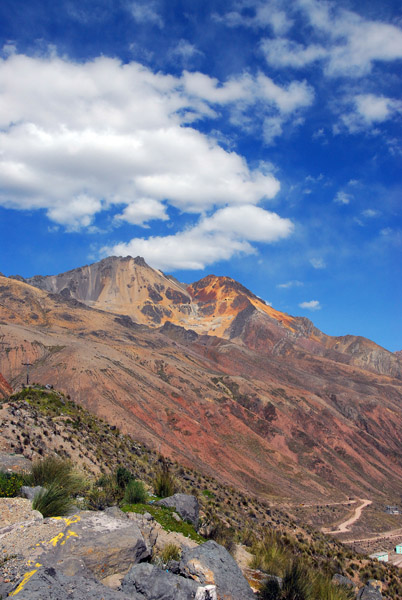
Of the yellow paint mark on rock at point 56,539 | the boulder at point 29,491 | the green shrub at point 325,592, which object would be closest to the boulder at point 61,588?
the yellow paint mark on rock at point 56,539

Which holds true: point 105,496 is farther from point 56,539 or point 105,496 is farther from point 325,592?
point 325,592

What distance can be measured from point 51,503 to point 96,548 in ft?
6.48

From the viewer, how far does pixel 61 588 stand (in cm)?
551

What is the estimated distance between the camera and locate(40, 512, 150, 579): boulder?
6176 millimetres

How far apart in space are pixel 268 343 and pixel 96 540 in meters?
183

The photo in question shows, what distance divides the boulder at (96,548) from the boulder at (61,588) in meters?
0.24

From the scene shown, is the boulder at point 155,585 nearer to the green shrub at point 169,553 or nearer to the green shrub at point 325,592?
the green shrub at point 169,553

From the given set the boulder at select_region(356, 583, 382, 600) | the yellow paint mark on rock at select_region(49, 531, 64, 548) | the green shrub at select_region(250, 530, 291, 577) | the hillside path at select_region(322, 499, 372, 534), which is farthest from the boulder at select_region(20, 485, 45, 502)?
the hillside path at select_region(322, 499, 372, 534)

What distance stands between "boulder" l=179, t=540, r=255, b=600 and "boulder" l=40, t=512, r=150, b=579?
2.81ft

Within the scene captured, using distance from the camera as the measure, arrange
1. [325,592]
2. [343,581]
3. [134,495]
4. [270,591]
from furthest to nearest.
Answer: [343,581] → [134,495] → [325,592] → [270,591]

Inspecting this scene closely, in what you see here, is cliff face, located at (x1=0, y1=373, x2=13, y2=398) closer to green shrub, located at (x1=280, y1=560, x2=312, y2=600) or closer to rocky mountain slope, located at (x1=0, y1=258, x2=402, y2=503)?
green shrub, located at (x1=280, y1=560, x2=312, y2=600)

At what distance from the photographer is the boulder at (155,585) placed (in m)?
6.30

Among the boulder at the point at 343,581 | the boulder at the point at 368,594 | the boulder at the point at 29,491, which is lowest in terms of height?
the boulder at the point at 368,594

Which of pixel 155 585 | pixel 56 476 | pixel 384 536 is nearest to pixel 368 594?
pixel 56 476
